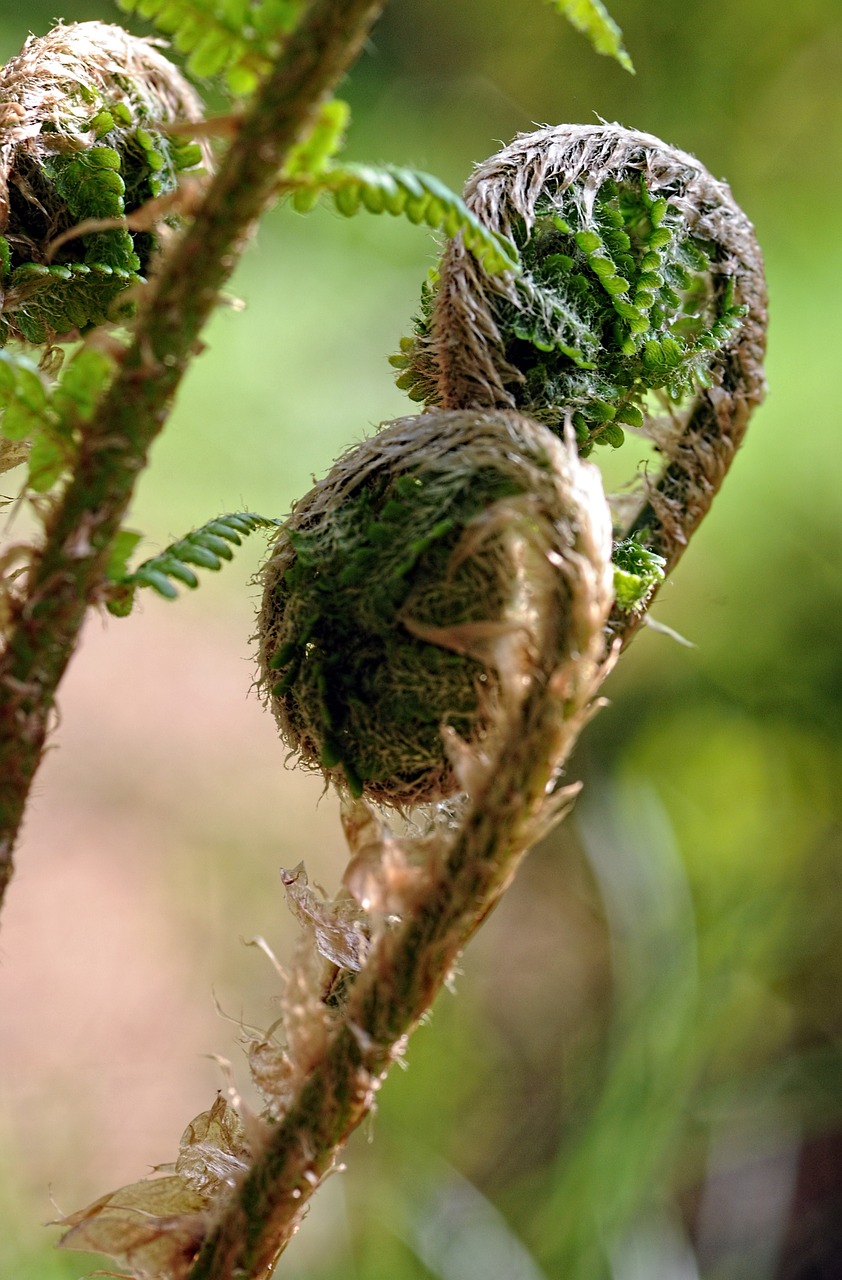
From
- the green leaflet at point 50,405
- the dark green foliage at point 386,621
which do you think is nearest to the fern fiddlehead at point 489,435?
the dark green foliage at point 386,621

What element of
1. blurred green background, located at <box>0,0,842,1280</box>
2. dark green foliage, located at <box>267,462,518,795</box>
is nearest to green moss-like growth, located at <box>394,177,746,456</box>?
dark green foliage, located at <box>267,462,518,795</box>

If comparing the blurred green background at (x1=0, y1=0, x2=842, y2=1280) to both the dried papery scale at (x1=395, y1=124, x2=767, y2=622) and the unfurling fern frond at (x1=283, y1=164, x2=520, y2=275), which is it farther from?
the unfurling fern frond at (x1=283, y1=164, x2=520, y2=275)

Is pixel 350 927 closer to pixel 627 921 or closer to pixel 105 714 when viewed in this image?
pixel 627 921

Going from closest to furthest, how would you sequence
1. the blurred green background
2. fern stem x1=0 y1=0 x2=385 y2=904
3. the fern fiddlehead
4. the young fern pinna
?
fern stem x1=0 y1=0 x2=385 y2=904, the young fern pinna, the fern fiddlehead, the blurred green background

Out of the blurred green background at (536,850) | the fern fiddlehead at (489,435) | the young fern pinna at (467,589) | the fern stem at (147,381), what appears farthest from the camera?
the blurred green background at (536,850)

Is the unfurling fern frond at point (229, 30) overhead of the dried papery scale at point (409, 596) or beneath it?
overhead

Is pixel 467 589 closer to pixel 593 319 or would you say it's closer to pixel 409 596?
pixel 409 596

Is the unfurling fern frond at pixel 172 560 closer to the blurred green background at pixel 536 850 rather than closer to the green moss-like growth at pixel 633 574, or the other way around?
the green moss-like growth at pixel 633 574

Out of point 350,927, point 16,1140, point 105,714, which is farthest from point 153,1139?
point 350,927
